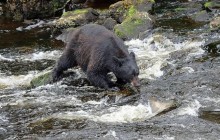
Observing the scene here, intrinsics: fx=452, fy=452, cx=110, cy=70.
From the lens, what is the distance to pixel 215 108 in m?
9.21

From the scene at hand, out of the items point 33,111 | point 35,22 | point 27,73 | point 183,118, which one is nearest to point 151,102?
point 183,118

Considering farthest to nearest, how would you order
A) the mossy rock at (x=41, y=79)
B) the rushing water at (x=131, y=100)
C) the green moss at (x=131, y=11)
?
the green moss at (x=131, y=11) → the mossy rock at (x=41, y=79) → the rushing water at (x=131, y=100)

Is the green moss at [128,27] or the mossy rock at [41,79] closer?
the mossy rock at [41,79]

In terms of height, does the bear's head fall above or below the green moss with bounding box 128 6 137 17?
above

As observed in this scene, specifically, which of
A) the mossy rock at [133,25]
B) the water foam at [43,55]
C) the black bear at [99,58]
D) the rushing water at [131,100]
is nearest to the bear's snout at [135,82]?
the black bear at [99,58]

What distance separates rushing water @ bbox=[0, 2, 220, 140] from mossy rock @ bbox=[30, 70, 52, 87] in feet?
0.56

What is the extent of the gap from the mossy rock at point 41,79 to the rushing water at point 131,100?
17 cm

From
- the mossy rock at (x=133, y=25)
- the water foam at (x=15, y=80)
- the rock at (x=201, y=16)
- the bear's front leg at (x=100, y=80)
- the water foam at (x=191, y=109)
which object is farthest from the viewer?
the rock at (x=201, y=16)

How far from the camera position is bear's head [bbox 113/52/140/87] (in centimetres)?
1049

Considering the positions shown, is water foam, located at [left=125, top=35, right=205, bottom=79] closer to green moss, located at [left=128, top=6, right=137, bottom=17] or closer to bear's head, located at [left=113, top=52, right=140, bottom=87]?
bear's head, located at [left=113, top=52, right=140, bottom=87]

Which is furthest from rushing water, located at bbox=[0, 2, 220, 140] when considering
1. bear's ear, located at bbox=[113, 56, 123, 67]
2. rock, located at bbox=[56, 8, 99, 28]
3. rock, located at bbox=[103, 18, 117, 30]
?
rock, located at bbox=[56, 8, 99, 28]

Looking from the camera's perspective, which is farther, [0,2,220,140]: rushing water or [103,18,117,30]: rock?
[103,18,117,30]: rock

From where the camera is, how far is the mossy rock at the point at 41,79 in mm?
11956

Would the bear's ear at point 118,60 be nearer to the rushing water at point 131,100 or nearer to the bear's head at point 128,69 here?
the bear's head at point 128,69
